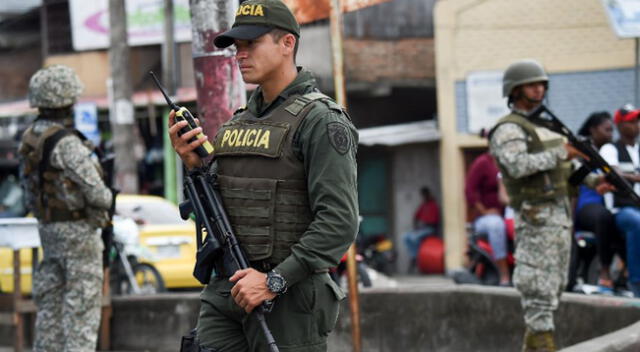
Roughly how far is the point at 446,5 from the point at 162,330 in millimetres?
11819

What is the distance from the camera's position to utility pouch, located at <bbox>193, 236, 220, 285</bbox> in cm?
434

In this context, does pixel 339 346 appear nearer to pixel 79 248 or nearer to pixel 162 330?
pixel 162 330

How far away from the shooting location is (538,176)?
727 centimetres

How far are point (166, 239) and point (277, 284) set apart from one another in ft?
32.1

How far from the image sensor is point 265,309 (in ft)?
13.6

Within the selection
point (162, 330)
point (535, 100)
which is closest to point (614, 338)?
point (535, 100)

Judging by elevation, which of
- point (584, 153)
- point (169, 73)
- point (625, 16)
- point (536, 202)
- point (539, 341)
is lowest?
point (539, 341)

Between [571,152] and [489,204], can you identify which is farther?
[489,204]

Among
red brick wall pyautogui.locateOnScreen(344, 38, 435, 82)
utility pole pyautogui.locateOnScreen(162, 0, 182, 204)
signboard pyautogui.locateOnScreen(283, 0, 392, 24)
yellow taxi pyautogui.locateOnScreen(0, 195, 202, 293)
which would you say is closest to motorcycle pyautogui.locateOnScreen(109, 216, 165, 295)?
yellow taxi pyautogui.locateOnScreen(0, 195, 202, 293)

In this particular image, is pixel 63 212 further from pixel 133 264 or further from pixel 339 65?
pixel 133 264

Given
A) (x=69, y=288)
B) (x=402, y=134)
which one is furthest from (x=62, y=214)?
(x=402, y=134)

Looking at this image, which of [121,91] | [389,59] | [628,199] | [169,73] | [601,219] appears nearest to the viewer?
[628,199]

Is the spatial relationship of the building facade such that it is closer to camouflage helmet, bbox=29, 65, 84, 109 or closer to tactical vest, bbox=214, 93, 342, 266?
camouflage helmet, bbox=29, 65, 84, 109

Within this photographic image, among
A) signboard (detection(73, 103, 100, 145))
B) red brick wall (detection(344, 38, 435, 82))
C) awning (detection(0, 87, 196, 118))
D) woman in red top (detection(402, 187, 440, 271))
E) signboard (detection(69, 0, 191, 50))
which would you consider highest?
signboard (detection(69, 0, 191, 50))
